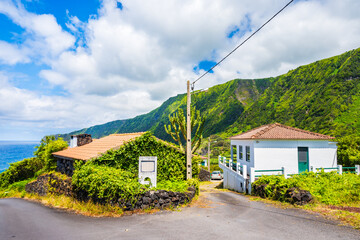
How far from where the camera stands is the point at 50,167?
1959 centimetres

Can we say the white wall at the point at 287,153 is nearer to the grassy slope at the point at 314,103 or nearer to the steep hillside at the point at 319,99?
the grassy slope at the point at 314,103

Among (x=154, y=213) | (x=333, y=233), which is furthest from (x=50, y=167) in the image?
(x=333, y=233)

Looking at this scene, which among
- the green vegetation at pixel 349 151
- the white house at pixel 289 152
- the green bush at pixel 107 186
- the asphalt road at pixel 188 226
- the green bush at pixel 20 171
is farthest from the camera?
the green bush at pixel 20 171

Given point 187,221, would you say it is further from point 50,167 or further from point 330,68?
point 330,68

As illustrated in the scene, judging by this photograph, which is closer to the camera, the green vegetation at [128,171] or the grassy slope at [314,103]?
the green vegetation at [128,171]

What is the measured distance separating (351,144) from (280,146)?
37.7 feet

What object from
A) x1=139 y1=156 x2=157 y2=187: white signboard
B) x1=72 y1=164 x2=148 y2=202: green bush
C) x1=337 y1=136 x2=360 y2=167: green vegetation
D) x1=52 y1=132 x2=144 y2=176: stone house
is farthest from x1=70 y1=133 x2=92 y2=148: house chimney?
x1=337 y1=136 x2=360 y2=167: green vegetation

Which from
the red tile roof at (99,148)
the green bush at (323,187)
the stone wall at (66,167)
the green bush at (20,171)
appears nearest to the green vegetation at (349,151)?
the green bush at (323,187)

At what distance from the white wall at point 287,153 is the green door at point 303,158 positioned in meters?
0.28

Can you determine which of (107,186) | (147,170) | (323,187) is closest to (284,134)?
(323,187)

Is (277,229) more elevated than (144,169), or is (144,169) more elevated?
(144,169)

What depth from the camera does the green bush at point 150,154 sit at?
11.8 m

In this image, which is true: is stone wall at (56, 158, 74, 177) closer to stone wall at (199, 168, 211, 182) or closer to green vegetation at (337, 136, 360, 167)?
stone wall at (199, 168, 211, 182)

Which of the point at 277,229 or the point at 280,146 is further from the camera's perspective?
the point at 280,146
